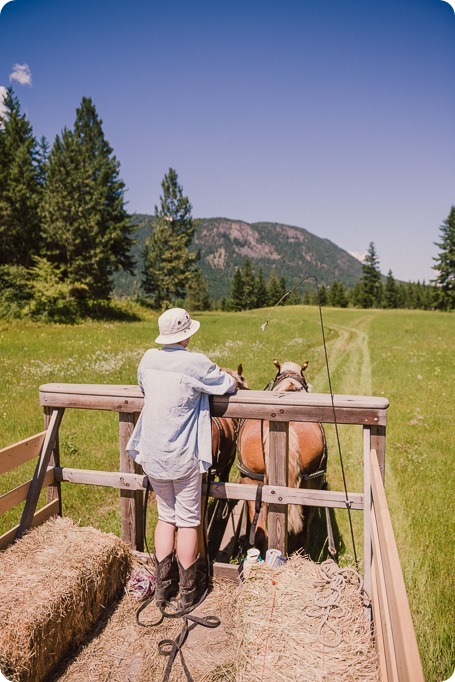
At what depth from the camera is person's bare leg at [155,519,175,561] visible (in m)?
3.78

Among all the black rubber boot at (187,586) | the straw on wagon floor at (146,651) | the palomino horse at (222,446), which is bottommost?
the straw on wagon floor at (146,651)

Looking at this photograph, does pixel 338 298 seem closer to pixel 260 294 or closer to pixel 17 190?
pixel 260 294

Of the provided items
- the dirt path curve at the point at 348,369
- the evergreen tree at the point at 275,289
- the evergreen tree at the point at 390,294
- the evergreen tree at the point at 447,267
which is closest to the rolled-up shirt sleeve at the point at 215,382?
the dirt path curve at the point at 348,369

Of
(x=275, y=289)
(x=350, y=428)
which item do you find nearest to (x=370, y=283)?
(x=275, y=289)

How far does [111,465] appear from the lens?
24.4 feet

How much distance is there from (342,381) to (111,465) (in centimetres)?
941

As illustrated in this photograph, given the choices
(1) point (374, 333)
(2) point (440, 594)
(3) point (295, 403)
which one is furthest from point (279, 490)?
(1) point (374, 333)

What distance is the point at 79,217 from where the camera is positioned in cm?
3206

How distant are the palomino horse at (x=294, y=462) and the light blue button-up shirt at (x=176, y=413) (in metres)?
0.88

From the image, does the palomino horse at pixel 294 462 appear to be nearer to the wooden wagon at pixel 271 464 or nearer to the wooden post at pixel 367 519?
the wooden wagon at pixel 271 464

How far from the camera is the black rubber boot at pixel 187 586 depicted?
12.2ft

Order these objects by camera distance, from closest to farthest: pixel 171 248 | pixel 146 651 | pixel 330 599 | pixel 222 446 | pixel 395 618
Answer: pixel 395 618 → pixel 330 599 → pixel 146 651 → pixel 222 446 → pixel 171 248

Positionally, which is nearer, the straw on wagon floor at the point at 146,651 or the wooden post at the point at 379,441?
the straw on wagon floor at the point at 146,651

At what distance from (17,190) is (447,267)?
2607 inches
